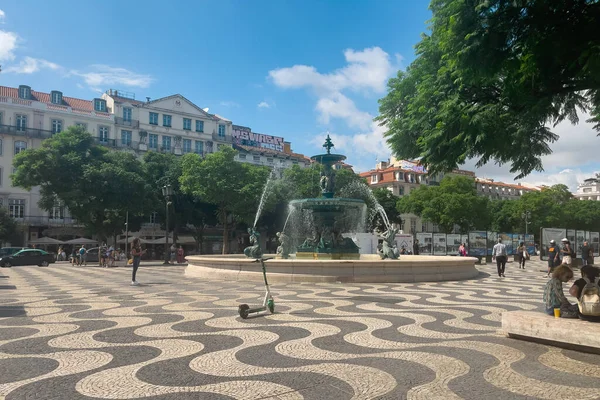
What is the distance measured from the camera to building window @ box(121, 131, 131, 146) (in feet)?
178

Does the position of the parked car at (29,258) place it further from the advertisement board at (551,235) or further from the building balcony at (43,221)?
the advertisement board at (551,235)

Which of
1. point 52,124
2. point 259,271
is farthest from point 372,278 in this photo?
point 52,124

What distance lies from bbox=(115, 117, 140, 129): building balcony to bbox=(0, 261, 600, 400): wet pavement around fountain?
47544mm

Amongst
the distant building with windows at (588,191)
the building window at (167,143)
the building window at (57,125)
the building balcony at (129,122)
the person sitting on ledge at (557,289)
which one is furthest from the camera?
the distant building with windows at (588,191)

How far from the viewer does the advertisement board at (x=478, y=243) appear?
35.2 meters

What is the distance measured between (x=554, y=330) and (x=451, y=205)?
54930 millimetres

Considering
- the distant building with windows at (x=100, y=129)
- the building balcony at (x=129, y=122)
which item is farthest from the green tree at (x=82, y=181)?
the building balcony at (x=129, y=122)

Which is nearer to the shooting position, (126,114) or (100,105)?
(126,114)

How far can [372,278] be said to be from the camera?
1494cm

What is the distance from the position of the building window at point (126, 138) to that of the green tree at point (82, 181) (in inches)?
667

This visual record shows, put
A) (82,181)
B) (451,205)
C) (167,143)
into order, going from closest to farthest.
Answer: (82,181) → (167,143) → (451,205)

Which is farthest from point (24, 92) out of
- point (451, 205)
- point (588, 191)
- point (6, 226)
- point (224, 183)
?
point (588, 191)

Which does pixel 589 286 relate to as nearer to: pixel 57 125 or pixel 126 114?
pixel 57 125

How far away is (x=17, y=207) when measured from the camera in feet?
155
